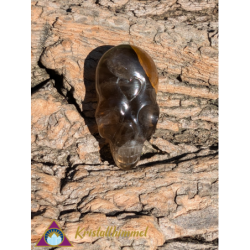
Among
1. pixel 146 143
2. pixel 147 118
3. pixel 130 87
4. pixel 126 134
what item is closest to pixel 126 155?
pixel 126 134

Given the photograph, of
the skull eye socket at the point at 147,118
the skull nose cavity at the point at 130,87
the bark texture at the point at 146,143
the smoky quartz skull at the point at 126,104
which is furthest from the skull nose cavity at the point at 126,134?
the bark texture at the point at 146,143

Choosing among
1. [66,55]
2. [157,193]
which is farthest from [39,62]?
[157,193]

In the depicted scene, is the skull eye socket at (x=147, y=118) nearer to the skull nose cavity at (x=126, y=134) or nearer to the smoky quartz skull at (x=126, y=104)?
the smoky quartz skull at (x=126, y=104)

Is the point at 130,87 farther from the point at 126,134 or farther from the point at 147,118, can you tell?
the point at 126,134

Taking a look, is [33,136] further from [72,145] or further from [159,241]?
[159,241]

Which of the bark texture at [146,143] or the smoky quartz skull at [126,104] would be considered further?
the smoky quartz skull at [126,104]

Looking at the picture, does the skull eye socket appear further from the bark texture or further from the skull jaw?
the bark texture

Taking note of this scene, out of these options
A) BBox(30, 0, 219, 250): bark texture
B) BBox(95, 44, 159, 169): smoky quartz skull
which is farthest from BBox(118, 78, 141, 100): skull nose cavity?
BBox(30, 0, 219, 250): bark texture
